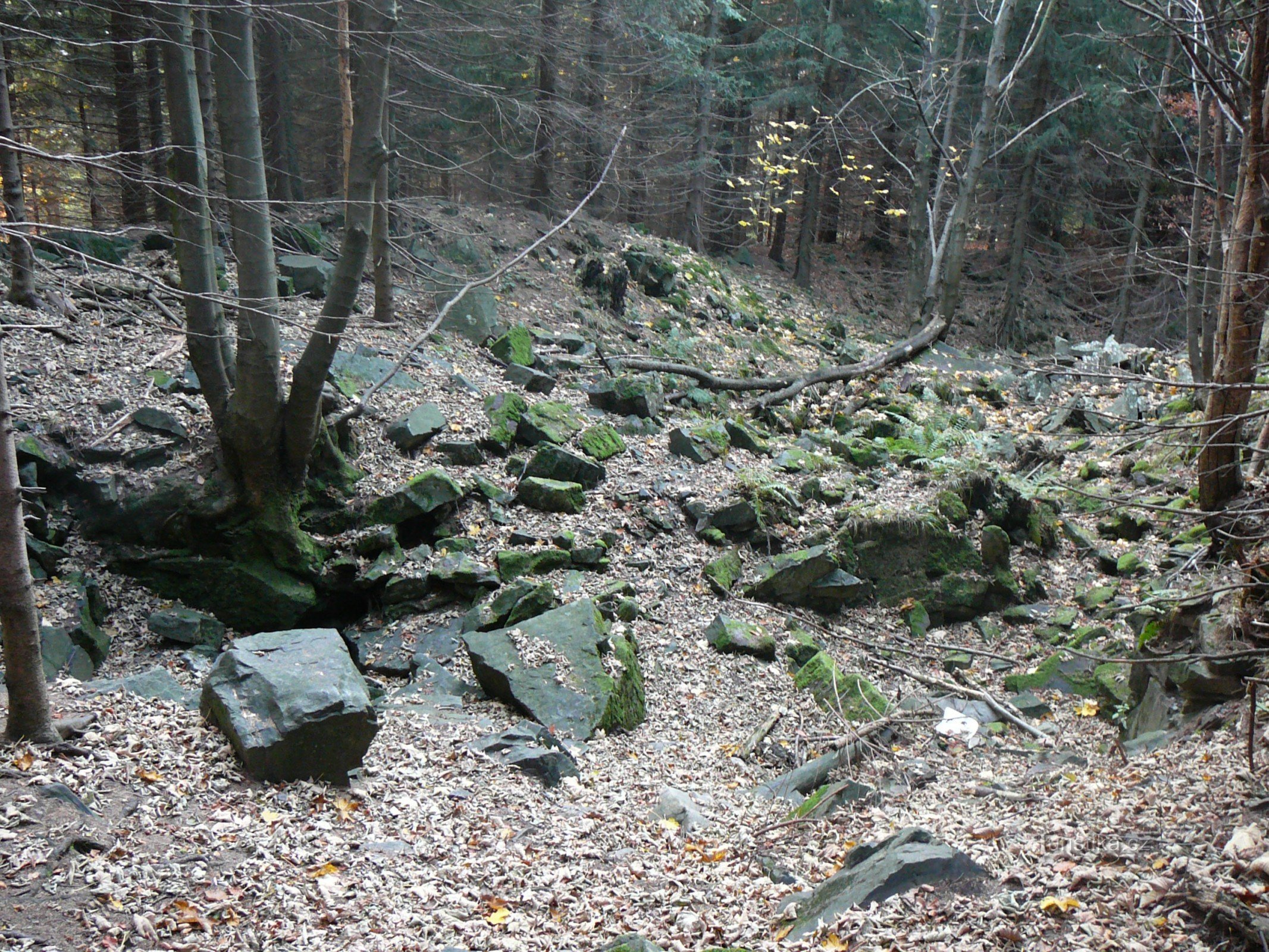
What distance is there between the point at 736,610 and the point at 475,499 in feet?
9.04

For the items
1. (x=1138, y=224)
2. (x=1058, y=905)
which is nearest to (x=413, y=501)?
(x=1058, y=905)

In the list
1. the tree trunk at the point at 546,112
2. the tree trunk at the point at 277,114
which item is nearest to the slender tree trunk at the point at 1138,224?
the tree trunk at the point at 546,112

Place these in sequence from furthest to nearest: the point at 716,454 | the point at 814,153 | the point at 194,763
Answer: the point at 814,153 < the point at 716,454 < the point at 194,763

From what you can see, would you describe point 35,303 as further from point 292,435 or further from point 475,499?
point 475,499

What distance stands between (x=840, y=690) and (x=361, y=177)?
564 centimetres

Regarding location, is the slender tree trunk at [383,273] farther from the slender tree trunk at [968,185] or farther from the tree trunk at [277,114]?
the slender tree trunk at [968,185]

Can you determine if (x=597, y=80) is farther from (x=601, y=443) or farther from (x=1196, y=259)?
(x=1196, y=259)

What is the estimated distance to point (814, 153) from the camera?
80.0 ft

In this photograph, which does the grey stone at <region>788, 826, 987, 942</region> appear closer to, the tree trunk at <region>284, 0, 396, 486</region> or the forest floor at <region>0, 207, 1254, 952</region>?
the forest floor at <region>0, 207, 1254, 952</region>

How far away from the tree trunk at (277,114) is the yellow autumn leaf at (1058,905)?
15.6m

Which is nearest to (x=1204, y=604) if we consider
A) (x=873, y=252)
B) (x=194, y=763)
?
(x=194, y=763)

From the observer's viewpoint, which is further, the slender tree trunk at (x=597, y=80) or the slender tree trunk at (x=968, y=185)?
the slender tree trunk at (x=597, y=80)

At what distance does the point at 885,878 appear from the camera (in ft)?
11.9

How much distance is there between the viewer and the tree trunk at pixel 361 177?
6730 millimetres
